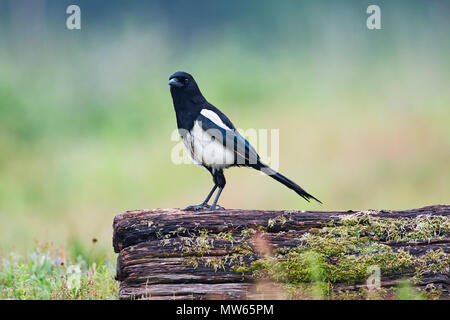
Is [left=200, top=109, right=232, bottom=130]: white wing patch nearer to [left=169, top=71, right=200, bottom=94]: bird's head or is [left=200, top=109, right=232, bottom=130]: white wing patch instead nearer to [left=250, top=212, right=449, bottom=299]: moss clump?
[left=169, top=71, right=200, bottom=94]: bird's head

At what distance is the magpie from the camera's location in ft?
14.2

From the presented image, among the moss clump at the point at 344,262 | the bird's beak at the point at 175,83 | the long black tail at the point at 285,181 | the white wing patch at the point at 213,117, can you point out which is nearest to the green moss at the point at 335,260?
the moss clump at the point at 344,262

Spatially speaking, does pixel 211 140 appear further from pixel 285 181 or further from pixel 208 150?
pixel 285 181

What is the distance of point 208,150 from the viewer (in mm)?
4336

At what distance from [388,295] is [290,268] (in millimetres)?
522

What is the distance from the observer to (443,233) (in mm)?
3463

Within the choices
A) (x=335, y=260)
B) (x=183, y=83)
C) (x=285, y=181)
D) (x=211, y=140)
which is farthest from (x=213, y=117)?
(x=335, y=260)

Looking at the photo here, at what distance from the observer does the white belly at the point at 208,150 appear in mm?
4340

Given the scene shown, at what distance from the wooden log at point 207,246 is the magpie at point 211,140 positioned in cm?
74

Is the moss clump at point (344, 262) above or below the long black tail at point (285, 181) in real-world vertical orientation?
below

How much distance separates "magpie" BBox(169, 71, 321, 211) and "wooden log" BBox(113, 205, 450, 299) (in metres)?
0.74

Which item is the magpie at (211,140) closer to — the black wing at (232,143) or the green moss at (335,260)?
the black wing at (232,143)

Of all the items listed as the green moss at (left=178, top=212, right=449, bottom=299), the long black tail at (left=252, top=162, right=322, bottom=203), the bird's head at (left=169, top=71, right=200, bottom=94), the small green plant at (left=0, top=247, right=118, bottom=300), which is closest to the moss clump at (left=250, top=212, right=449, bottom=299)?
the green moss at (left=178, top=212, right=449, bottom=299)

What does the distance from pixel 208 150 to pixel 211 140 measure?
0.08 m
